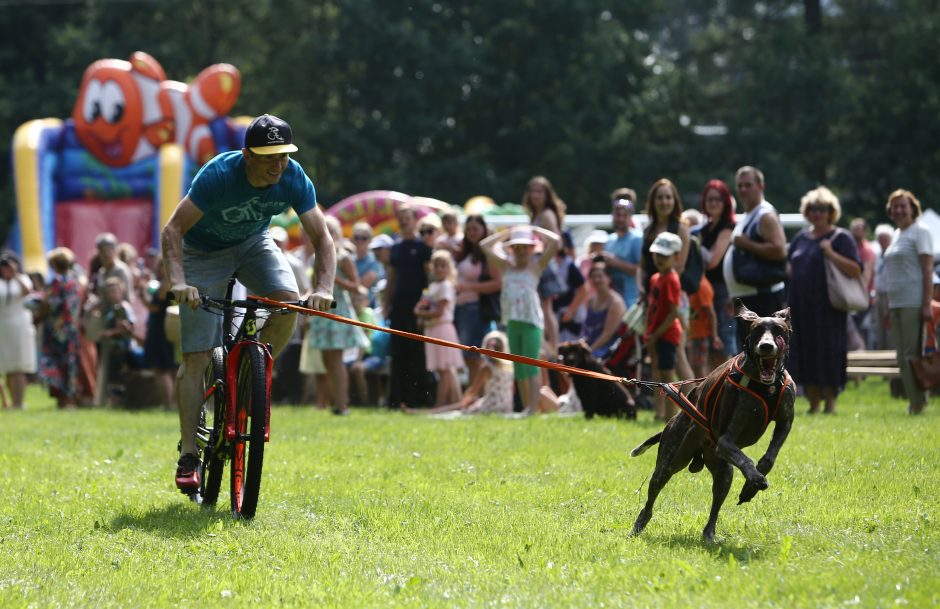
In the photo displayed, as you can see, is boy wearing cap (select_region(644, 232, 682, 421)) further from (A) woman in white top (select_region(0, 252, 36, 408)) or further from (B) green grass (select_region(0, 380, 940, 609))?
(A) woman in white top (select_region(0, 252, 36, 408))

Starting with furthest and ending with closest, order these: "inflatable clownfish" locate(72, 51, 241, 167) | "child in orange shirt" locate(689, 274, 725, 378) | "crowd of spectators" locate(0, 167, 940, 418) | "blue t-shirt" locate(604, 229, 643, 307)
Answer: "inflatable clownfish" locate(72, 51, 241, 167)
"blue t-shirt" locate(604, 229, 643, 307)
"child in orange shirt" locate(689, 274, 725, 378)
"crowd of spectators" locate(0, 167, 940, 418)

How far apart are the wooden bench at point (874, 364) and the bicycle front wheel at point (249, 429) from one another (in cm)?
986

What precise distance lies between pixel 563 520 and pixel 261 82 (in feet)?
137

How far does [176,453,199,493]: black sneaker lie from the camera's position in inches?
300

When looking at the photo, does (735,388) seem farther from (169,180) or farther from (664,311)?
(169,180)

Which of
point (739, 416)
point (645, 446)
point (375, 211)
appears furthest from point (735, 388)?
point (375, 211)

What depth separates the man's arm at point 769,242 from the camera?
11.6m

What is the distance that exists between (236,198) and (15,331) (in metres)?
11.2

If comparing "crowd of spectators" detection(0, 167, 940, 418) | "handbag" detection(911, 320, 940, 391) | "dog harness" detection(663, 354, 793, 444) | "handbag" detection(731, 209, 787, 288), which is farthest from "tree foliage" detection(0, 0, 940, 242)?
"dog harness" detection(663, 354, 793, 444)

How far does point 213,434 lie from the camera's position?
24.5 ft

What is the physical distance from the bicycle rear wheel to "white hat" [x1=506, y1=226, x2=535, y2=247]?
18.9ft

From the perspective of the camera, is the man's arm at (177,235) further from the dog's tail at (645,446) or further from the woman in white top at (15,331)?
the woman in white top at (15,331)

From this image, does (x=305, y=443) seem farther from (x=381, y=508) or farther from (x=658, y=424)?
(x=381, y=508)

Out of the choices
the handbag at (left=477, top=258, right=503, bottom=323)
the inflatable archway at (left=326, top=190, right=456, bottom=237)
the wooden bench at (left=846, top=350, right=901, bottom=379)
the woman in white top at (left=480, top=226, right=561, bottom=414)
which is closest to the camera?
the woman in white top at (left=480, top=226, right=561, bottom=414)
